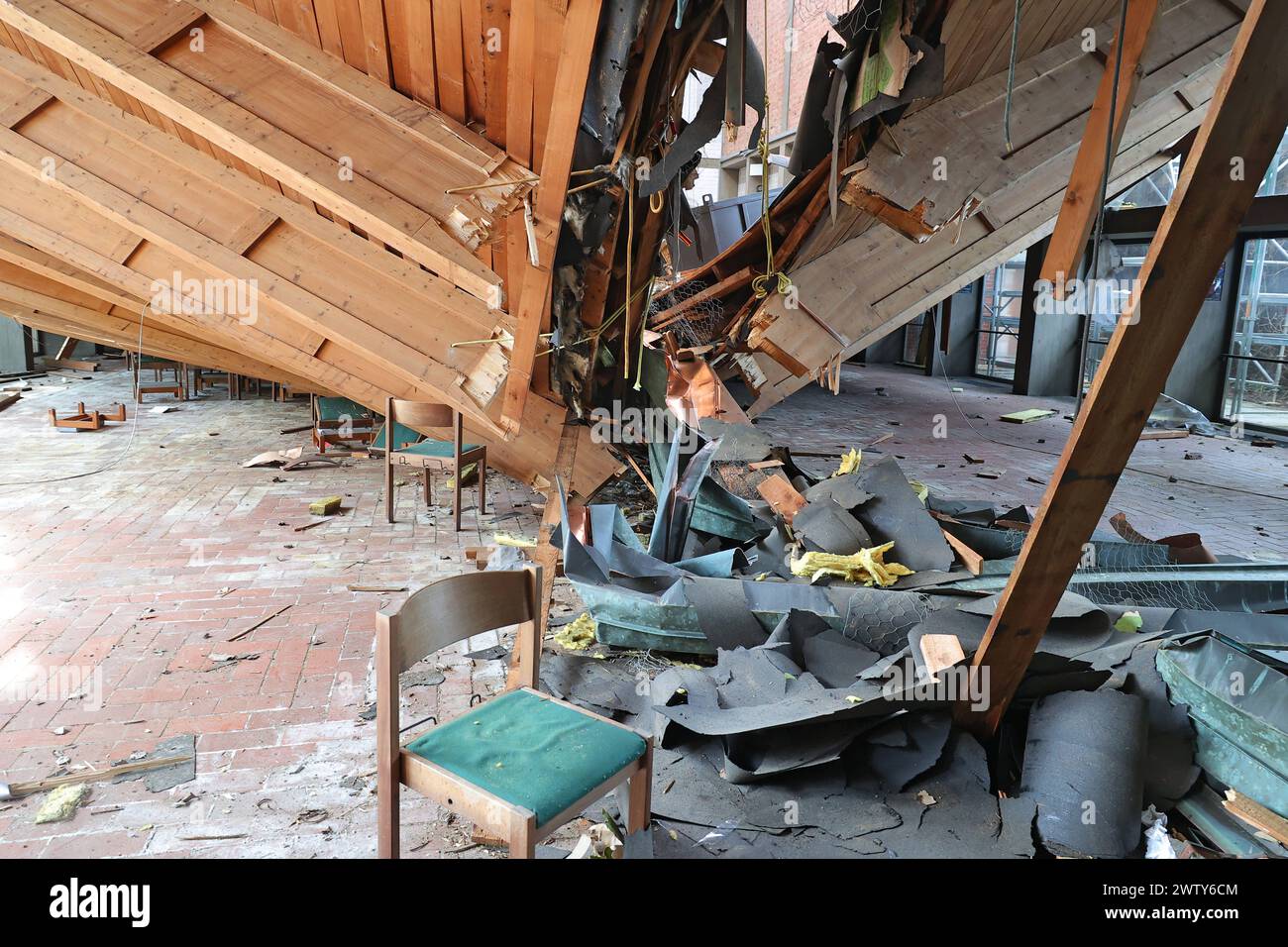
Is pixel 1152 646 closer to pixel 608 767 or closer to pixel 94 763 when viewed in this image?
pixel 608 767

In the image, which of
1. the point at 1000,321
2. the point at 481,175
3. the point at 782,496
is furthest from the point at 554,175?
the point at 1000,321

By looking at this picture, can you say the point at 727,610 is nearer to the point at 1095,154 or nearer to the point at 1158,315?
the point at 1158,315

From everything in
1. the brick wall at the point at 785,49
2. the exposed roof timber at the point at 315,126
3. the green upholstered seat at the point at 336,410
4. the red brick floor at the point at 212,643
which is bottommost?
the red brick floor at the point at 212,643

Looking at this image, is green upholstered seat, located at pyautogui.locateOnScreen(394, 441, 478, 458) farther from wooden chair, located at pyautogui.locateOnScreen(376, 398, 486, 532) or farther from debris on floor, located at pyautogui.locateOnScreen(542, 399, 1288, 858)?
debris on floor, located at pyautogui.locateOnScreen(542, 399, 1288, 858)

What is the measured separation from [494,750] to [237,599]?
2.69m

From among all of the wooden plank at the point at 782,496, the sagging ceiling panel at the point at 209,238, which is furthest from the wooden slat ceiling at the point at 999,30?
the sagging ceiling panel at the point at 209,238

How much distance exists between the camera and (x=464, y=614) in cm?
213

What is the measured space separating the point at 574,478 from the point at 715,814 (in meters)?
3.32

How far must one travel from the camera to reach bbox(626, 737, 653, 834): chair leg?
2.07m

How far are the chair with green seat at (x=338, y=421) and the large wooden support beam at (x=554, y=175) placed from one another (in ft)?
12.5

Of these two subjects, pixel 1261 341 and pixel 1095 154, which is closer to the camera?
pixel 1095 154

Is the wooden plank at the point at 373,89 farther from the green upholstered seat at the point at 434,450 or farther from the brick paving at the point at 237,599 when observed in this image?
the green upholstered seat at the point at 434,450

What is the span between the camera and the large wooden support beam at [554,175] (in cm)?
248

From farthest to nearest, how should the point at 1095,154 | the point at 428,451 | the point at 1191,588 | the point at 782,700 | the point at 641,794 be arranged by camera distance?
the point at 428,451
the point at 1191,588
the point at 782,700
the point at 1095,154
the point at 641,794
